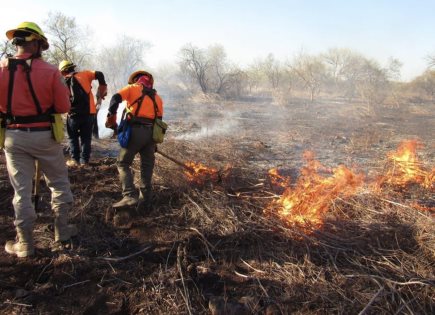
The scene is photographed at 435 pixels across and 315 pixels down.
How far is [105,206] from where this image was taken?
4184 millimetres

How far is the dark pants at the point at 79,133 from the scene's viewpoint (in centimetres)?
544

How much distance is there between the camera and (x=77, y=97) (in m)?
5.30

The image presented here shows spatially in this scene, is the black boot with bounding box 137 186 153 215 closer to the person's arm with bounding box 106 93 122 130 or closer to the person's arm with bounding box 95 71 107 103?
the person's arm with bounding box 106 93 122 130

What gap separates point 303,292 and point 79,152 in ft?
14.3

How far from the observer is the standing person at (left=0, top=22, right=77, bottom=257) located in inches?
114

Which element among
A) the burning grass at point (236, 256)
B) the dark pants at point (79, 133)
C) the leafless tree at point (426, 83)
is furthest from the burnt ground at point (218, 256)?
the leafless tree at point (426, 83)

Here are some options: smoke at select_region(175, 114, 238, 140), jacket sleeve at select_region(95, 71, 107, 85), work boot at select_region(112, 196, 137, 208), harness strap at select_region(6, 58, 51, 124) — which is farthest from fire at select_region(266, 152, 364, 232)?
smoke at select_region(175, 114, 238, 140)

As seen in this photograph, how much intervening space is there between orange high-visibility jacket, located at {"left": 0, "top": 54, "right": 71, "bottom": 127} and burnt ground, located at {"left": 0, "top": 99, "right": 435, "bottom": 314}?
4.40 ft

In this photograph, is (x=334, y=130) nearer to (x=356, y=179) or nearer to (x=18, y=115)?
(x=356, y=179)

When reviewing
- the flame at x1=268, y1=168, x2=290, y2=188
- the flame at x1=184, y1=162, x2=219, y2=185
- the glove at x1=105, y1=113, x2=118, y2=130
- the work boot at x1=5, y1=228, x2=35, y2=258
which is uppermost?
the glove at x1=105, y1=113, x2=118, y2=130

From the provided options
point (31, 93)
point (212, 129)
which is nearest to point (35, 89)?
point (31, 93)

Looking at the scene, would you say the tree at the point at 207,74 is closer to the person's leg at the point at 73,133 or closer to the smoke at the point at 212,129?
the smoke at the point at 212,129

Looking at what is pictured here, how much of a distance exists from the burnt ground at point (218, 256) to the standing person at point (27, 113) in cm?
54

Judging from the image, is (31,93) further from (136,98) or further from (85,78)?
(85,78)
